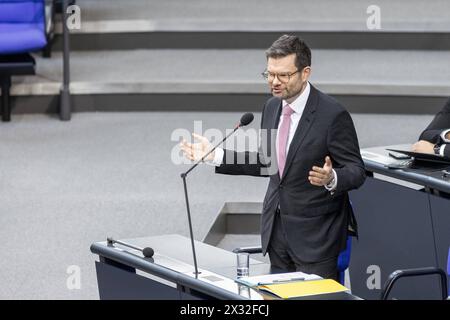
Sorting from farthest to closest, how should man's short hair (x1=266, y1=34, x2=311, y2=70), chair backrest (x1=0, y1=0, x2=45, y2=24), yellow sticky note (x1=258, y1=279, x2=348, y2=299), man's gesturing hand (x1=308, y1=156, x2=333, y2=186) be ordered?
chair backrest (x1=0, y1=0, x2=45, y2=24), man's short hair (x1=266, y1=34, x2=311, y2=70), man's gesturing hand (x1=308, y1=156, x2=333, y2=186), yellow sticky note (x1=258, y1=279, x2=348, y2=299)

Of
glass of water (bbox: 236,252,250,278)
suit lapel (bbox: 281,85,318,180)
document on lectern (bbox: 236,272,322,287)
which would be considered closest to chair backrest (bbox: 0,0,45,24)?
suit lapel (bbox: 281,85,318,180)

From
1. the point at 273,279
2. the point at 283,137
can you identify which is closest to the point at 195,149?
the point at 283,137

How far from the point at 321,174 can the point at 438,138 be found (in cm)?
139

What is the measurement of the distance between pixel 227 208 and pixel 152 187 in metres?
0.47

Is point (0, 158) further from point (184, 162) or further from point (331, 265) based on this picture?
point (331, 265)

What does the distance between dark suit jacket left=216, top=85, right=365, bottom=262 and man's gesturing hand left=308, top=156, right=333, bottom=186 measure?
0.16 metres

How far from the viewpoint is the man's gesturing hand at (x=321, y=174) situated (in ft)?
10.3

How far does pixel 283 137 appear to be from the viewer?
3.48m

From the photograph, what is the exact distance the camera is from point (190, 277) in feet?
10.2

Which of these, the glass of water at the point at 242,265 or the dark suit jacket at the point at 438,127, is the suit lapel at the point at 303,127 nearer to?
the glass of water at the point at 242,265

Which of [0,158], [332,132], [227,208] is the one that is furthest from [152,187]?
[332,132]

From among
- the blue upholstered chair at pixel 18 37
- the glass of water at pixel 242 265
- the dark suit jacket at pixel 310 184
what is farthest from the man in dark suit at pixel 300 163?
the blue upholstered chair at pixel 18 37

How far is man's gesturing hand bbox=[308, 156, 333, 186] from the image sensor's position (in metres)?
3.14

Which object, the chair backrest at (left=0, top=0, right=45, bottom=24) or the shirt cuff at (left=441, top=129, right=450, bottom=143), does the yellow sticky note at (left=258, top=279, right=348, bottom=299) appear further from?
the chair backrest at (left=0, top=0, right=45, bottom=24)
